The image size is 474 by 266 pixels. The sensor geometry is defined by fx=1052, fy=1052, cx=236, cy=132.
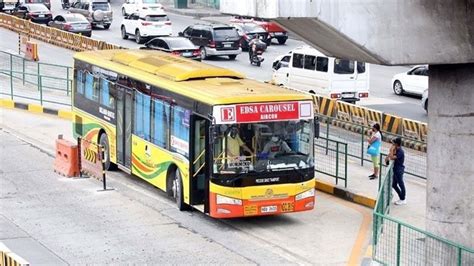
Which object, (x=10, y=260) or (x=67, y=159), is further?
(x=67, y=159)

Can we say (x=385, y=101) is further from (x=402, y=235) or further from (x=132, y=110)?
(x=402, y=235)

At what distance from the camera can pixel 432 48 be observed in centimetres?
1480

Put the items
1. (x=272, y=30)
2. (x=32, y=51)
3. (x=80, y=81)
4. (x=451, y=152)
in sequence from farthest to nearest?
Answer: (x=272, y=30)
(x=32, y=51)
(x=80, y=81)
(x=451, y=152)

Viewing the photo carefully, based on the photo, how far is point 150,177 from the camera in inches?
903

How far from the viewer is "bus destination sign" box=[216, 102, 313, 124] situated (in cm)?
1966

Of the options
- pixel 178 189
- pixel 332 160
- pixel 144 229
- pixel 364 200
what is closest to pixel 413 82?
pixel 332 160

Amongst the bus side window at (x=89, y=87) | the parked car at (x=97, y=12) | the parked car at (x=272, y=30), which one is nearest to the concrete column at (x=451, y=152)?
the bus side window at (x=89, y=87)

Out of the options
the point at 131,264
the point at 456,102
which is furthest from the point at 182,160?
the point at 456,102

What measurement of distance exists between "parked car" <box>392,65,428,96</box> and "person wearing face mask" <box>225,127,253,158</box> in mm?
20046

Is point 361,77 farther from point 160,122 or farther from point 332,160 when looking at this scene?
point 160,122

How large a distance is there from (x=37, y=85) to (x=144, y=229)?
1953 centimetres

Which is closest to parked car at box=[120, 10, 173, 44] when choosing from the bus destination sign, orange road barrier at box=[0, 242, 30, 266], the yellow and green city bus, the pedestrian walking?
the yellow and green city bus

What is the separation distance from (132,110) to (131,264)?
645 centimetres

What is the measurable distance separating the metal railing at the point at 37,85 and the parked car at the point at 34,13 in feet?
60.4
